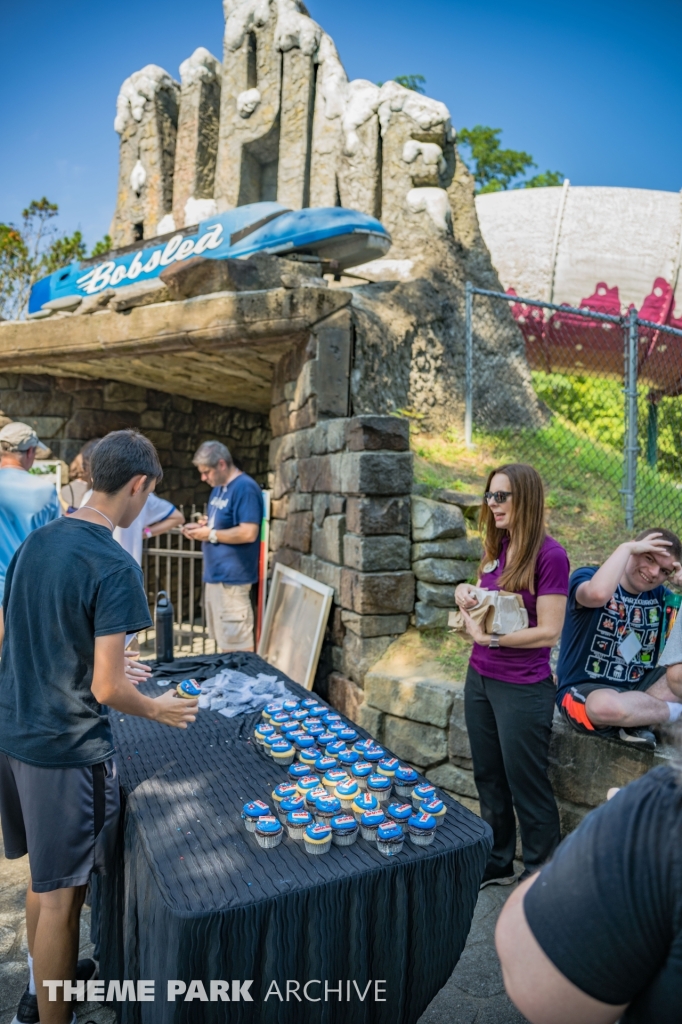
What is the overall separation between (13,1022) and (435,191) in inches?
276

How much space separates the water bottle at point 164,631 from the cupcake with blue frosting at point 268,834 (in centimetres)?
163

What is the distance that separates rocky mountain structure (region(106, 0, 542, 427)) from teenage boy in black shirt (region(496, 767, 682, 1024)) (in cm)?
427

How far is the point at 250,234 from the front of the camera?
19.3ft

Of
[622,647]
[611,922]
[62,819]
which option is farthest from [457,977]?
[611,922]

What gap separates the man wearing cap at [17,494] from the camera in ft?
10.6

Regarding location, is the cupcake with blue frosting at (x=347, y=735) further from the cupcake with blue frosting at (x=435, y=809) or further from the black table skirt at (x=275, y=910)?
the cupcake with blue frosting at (x=435, y=809)

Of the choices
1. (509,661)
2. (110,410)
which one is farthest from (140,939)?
(110,410)

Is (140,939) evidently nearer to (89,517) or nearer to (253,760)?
(253,760)

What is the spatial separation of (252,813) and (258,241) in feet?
16.6

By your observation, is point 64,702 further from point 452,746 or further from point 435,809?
point 452,746

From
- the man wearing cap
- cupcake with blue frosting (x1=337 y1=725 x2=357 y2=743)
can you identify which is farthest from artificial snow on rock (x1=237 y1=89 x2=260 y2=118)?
cupcake with blue frosting (x1=337 y1=725 x2=357 y2=743)

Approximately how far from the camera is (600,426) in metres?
8.11

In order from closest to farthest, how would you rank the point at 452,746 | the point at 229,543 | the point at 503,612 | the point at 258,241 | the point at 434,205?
the point at 503,612 < the point at 452,746 < the point at 229,543 < the point at 258,241 < the point at 434,205

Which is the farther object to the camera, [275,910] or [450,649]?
[450,649]
